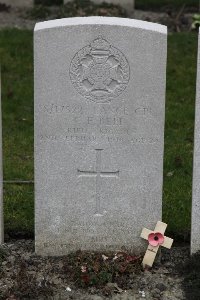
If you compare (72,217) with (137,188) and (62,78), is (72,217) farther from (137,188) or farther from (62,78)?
(62,78)

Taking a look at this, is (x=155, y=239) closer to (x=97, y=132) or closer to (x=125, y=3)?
(x=97, y=132)

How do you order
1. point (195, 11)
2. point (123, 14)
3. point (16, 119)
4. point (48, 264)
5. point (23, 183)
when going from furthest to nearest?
1. point (195, 11)
2. point (123, 14)
3. point (16, 119)
4. point (23, 183)
5. point (48, 264)

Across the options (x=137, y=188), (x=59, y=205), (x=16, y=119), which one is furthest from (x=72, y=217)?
(x=16, y=119)

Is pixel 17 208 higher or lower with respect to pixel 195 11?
lower

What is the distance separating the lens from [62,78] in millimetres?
5750

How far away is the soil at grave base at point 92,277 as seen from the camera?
5.57 meters

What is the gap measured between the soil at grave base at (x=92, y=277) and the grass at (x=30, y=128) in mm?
560

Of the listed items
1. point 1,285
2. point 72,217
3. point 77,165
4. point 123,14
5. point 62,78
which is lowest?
point 1,285

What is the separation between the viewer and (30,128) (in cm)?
898

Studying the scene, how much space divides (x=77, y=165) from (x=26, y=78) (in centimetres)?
478

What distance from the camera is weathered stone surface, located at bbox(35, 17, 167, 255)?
5672 mm

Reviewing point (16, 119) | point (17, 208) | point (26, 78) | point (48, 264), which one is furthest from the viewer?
point (26, 78)

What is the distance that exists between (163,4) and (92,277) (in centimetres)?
1087

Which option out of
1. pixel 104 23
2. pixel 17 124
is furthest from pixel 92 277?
pixel 17 124
